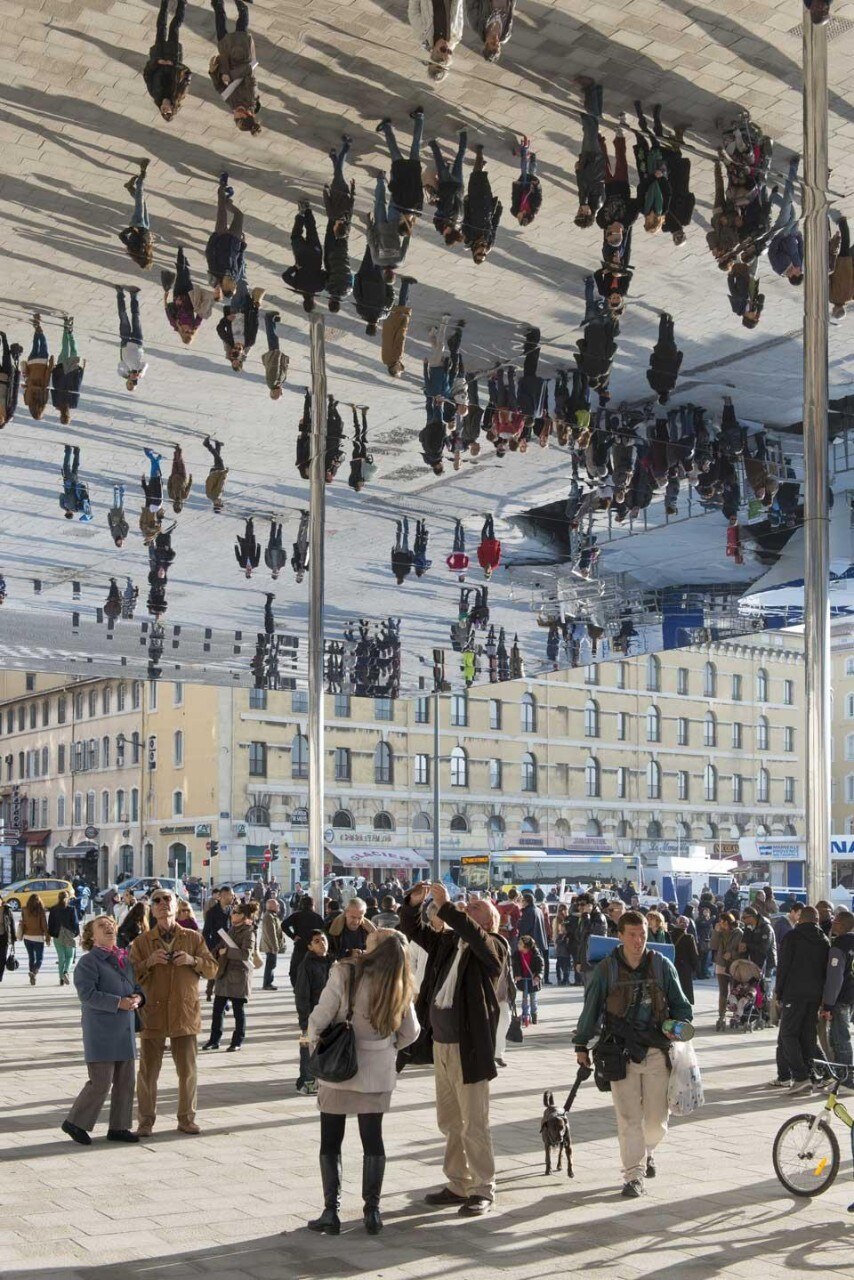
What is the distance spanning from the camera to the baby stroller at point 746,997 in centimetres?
2019

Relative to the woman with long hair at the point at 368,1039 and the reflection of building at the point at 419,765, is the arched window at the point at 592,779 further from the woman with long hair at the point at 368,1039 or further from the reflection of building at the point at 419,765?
the woman with long hair at the point at 368,1039

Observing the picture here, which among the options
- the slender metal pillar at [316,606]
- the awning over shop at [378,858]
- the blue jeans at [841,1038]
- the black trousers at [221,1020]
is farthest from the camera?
the awning over shop at [378,858]

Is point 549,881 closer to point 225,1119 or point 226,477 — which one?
point 226,477

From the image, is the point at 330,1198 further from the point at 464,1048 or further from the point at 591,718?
the point at 591,718

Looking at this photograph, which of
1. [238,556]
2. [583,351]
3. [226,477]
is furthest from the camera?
[238,556]

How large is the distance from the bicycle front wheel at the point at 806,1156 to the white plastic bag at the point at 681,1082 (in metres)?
0.54

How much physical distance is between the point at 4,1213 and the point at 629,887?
40539 millimetres

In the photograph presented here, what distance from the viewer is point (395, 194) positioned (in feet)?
44.3

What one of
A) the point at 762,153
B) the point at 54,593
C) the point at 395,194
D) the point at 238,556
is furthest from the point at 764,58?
the point at 54,593

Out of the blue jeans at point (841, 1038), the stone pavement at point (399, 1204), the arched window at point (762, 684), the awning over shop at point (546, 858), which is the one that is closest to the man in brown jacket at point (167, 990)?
the stone pavement at point (399, 1204)

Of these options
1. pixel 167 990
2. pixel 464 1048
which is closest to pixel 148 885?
pixel 167 990

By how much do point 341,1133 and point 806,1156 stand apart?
2.74 m

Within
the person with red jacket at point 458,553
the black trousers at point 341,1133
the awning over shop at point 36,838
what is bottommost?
the awning over shop at point 36,838

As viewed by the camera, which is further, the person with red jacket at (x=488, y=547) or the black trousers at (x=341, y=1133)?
the person with red jacket at (x=488, y=547)
